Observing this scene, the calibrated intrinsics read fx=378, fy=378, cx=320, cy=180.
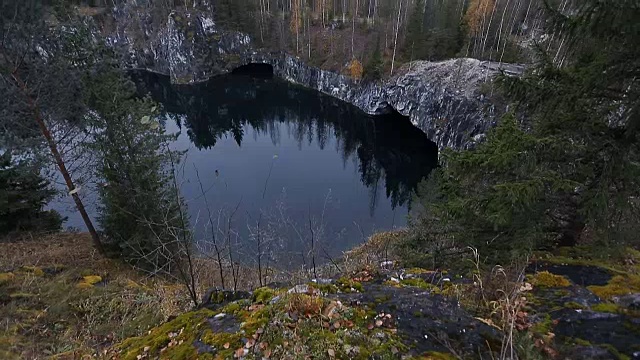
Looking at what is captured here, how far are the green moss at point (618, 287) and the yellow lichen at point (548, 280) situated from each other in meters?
0.25

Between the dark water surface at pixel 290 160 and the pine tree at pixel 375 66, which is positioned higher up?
the pine tree at pixel 375 66

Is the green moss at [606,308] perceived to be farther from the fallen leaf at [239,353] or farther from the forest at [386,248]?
the fallen leaf at [239,353]

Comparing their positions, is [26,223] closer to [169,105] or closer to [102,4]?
[169,105]

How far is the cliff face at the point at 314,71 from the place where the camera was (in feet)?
96.4

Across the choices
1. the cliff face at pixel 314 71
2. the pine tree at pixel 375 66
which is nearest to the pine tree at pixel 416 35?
the cliff face at pixel 314 71

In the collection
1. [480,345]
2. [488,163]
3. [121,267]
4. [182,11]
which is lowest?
[121,267]

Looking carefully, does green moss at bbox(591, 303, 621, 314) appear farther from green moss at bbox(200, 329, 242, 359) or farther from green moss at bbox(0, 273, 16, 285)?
green moss at bbox(0, 273, 16, 285)

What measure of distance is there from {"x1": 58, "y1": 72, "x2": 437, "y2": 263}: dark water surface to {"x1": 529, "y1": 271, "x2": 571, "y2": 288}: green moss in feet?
36.2

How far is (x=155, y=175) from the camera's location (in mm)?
11945

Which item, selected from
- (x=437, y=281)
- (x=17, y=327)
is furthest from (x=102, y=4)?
(x=437, y=281)

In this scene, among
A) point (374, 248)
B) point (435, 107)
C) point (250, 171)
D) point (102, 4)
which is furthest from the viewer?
point (102, 4)

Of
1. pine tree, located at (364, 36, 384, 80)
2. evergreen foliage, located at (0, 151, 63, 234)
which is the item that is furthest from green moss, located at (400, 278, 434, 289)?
pine tree, located at (364, 36, 384, 80)

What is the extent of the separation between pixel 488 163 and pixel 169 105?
44.0m

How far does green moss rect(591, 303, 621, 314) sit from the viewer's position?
3518 millimetres
